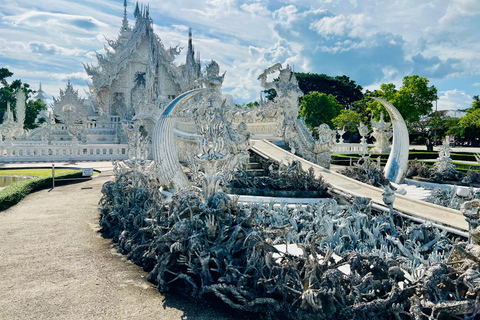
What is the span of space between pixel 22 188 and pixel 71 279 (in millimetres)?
7252

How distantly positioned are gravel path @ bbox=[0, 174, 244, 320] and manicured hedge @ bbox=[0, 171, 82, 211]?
1.27 meters

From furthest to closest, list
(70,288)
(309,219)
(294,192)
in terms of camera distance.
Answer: (294,192) < (309,219) < (70,288)

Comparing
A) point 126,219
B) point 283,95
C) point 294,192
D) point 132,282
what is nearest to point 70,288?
point 132,282

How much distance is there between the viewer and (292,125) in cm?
1777

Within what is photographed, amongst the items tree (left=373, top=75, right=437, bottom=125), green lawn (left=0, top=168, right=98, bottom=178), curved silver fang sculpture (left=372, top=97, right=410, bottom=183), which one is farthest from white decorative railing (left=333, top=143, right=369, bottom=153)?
green lawn (left=0, top=168, right=98, bottom=178)

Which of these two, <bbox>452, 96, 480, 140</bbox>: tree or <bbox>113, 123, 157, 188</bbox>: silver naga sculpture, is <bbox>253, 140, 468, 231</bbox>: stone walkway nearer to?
<bbox>113, 123, 157, 188</bbox>: silver naga sculpture

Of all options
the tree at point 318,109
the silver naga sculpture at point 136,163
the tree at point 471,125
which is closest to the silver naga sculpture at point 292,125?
the silver naga sculpture at point 136,163

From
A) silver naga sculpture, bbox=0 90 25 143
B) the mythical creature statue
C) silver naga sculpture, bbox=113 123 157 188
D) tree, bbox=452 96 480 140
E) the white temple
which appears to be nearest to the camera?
silver naga sculpture, bbox=113 123 157 188

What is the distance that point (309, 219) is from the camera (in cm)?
709

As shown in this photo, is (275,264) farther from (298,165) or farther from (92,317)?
(298,165)

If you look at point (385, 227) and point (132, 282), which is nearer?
point (132, 282)

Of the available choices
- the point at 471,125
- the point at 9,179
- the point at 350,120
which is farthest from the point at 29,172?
the point at 471,125

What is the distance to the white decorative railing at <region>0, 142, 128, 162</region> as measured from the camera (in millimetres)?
20047

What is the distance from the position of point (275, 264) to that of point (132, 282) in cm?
229
